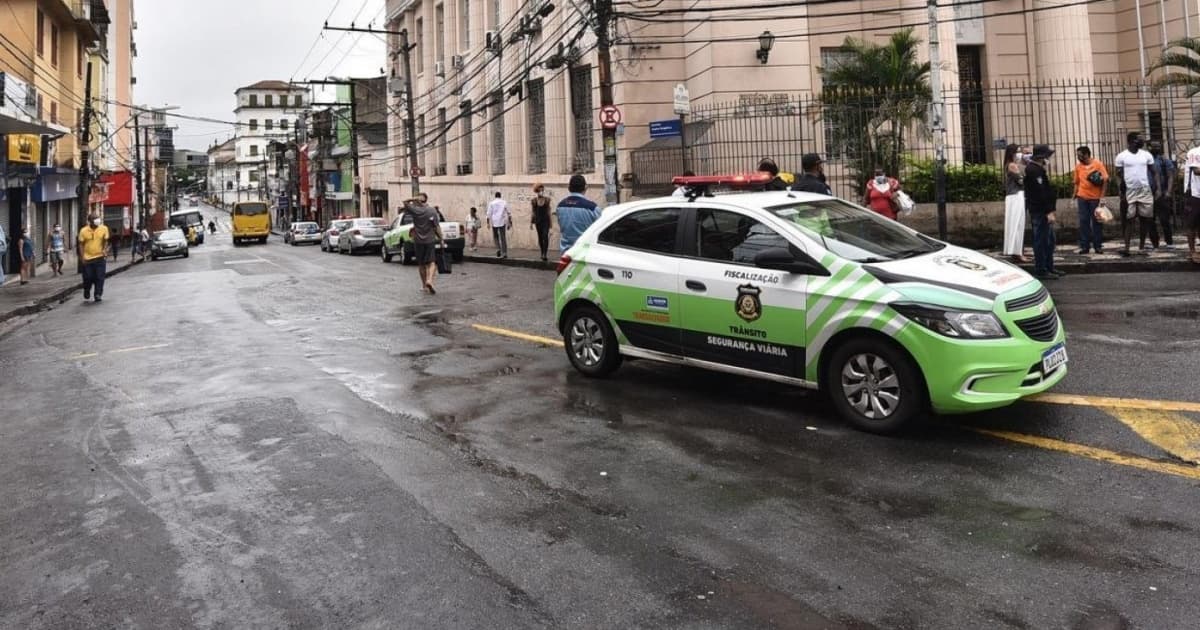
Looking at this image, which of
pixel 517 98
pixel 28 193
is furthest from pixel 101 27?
pixel 517 98

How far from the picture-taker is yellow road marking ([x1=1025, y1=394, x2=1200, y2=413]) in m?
5.84

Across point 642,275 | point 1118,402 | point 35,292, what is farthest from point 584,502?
point 35,292

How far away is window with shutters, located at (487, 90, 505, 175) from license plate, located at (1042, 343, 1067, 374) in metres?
28.8

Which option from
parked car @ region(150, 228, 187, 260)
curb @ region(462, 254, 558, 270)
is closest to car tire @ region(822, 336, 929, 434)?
curb @ region(462, 254, 558, 270)

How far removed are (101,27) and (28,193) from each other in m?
24.8

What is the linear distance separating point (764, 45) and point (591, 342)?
15.0 meters

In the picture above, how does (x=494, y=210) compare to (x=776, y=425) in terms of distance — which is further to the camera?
(x=494, y=210)

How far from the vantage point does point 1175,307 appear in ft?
31.6

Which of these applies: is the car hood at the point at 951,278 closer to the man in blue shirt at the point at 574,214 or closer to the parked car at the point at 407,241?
the man in blue shirt at the point at 574,214

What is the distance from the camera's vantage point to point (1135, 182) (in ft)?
43.5

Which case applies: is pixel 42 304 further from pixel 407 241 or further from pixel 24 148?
pixel 24 148

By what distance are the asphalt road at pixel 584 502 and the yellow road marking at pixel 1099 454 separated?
0.02 meters

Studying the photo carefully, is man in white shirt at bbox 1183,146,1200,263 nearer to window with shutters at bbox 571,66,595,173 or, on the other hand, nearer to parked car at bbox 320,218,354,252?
window with shutters at bbox 571,66,595,173

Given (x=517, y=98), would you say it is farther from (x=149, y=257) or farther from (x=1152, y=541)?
(x=1152, y=541)
